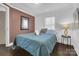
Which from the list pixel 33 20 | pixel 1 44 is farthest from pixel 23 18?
pixel 1 44

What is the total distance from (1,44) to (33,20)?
65 centimetres

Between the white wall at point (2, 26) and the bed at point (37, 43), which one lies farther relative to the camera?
the white wall at point (2, 26)

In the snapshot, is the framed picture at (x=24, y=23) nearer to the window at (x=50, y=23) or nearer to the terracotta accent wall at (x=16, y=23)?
the terracotta accent wall at (x=16, y=23)

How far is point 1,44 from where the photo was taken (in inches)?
63.4

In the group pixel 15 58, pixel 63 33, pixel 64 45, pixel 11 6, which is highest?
pixel 11 6

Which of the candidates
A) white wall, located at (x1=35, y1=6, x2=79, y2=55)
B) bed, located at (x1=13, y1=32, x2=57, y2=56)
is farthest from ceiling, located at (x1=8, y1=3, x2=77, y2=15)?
bed, located at (x1=13, y1=32, x2=57, y2=56)

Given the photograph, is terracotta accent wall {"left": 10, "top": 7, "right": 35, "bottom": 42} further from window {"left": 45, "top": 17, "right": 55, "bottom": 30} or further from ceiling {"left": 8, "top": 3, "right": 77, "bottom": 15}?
window {"left": 45, "top": 17, "right": 55, "bottom": 30}

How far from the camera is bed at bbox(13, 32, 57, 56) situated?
150 cm

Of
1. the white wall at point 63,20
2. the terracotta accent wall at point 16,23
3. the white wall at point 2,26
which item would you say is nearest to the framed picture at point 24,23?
the terracotta accent wall at point 16,23

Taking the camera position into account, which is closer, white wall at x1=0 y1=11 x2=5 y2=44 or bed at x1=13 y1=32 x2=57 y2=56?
bed at x1=13 y1=32 x2=57 y2=56

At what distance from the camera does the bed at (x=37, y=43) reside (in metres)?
1.50

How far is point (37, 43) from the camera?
1494 mm

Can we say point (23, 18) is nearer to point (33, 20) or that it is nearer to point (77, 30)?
point (33, 20)

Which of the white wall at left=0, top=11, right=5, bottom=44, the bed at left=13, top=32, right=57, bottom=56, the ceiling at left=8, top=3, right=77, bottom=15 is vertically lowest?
the bed at left=13, top=32, right=57, bottom=56
